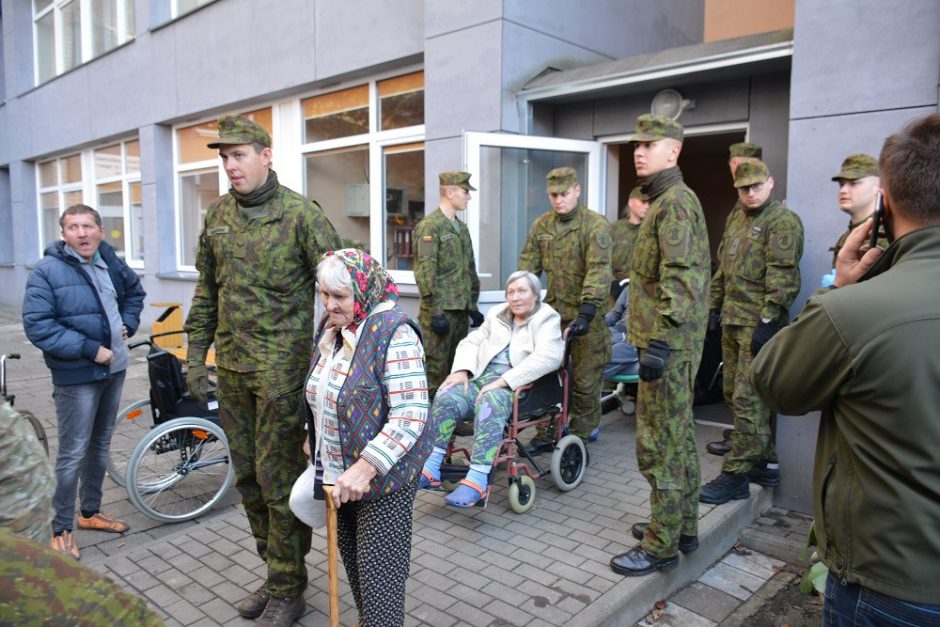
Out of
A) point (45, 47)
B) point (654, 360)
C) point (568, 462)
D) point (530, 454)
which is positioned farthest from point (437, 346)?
point (45, 47)

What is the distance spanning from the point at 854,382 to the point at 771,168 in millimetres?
4689

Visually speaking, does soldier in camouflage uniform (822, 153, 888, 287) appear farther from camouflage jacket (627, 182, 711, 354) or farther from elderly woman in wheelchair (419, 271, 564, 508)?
elderly woman in wheelchair (419, 271, 564, 508)

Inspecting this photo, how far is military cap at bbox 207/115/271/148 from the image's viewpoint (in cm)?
290

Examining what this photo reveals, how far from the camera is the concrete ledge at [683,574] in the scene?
307 cm

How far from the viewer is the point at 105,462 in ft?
13.5

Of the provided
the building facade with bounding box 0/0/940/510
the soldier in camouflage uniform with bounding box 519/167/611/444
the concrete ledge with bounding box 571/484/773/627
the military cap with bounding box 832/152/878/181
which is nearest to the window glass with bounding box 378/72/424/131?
the building facade with bounding box 0/0/940/510

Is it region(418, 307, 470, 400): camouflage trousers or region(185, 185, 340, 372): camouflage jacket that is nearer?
region(185, 185, 340, 372): camouflage jacket

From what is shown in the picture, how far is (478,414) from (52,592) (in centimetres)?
317

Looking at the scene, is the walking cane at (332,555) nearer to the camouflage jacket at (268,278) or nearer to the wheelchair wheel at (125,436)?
the camouflage jacket at (268,278)

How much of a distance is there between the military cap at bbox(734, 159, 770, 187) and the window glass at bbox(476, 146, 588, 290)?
Result: 2.40 metres

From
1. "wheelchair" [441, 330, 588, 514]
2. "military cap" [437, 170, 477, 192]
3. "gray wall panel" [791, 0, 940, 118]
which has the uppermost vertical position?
"gray wall panel" [791, 0, 940, 118]

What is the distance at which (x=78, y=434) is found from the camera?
3789 mm

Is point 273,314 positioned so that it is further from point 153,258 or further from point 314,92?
point 153,258

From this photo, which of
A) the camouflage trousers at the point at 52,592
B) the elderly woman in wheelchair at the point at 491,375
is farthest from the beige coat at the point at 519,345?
the camouflage trousers at the point at 52,592
